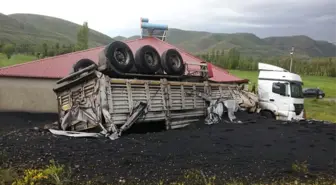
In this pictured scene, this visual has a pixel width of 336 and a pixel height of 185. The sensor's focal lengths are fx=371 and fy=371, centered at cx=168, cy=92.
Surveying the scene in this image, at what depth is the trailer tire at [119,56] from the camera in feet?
41.6

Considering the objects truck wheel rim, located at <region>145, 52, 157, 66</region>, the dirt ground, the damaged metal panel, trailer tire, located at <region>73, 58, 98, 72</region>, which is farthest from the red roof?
the dirt ground

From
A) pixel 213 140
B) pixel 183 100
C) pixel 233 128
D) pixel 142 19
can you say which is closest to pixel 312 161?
→ pixel 213 140

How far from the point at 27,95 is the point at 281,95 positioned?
13288mm

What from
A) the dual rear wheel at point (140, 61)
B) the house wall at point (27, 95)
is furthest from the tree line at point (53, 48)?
the dual rear wheel at point (140, 61)

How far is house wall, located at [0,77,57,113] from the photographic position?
64.7 ft

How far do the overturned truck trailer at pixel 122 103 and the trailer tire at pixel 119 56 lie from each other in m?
0.36

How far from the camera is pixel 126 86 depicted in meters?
12.2

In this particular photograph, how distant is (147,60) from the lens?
A: 14086 mm

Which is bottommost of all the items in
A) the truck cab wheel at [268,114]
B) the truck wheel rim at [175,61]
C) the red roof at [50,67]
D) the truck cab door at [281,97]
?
the truck cab wheel at [268,114]

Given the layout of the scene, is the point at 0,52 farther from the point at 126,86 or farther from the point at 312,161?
the point at 312,161

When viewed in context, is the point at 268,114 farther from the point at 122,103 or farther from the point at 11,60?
the point at 11,60

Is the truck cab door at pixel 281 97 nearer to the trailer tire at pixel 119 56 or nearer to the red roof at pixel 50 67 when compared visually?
the red roof at pixel 50 67

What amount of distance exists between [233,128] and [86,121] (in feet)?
16.7

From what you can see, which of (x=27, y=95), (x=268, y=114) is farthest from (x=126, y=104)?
(x=27, y=95)
